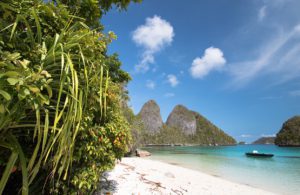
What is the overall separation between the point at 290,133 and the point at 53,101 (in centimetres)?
8732

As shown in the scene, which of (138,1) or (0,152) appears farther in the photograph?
(138,1)

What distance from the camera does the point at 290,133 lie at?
225ft

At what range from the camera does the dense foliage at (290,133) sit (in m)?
65.8

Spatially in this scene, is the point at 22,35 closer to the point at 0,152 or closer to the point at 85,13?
the point at 0,152

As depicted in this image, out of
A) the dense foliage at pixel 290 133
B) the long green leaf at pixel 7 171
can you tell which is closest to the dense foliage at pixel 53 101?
the long green leaf at pixel 7 171

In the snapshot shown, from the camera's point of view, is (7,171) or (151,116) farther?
(151,116)

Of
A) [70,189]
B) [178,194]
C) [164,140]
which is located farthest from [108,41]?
[164,140]

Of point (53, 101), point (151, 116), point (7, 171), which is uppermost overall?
point (151, 116)

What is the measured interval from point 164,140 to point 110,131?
289 ft

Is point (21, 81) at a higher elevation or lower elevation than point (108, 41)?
lower

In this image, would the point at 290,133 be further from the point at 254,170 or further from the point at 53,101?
the point at 53,101

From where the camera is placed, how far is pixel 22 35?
1.70 metres

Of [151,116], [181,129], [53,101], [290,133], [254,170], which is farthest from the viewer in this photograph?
[181,129]

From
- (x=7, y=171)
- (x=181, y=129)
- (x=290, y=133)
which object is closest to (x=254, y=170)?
(x=7, y=171)
